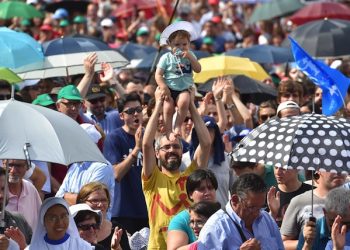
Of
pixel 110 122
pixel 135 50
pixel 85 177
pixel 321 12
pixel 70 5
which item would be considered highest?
pixel 70 5

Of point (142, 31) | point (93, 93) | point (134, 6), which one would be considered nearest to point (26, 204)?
point (93, 93)

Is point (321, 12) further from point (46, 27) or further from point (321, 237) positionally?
point (321, 237)

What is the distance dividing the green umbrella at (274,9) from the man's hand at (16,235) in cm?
1416

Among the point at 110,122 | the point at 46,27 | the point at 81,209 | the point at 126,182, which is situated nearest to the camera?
the point at 81,209

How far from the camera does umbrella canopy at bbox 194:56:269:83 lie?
691 inches

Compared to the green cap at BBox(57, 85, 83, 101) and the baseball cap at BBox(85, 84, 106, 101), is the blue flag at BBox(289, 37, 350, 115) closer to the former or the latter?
the green cap at BBox(57, 85, 83, 101)

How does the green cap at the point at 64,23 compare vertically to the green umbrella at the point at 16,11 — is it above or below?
below

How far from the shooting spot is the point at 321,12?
23.1 metres

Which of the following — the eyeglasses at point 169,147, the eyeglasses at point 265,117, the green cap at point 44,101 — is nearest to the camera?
the eyeglasses at point 169,147

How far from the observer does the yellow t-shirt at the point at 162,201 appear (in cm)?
1209

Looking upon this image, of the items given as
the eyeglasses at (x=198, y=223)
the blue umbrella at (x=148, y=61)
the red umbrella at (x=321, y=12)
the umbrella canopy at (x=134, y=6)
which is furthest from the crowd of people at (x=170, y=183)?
the umbrella canopy at (x=134, y=6)

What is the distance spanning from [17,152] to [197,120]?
318cm

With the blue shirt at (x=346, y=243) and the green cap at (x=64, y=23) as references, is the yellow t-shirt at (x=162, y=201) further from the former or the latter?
the green cap at (x=64, y=23)

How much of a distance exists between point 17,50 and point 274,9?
9705 mm
